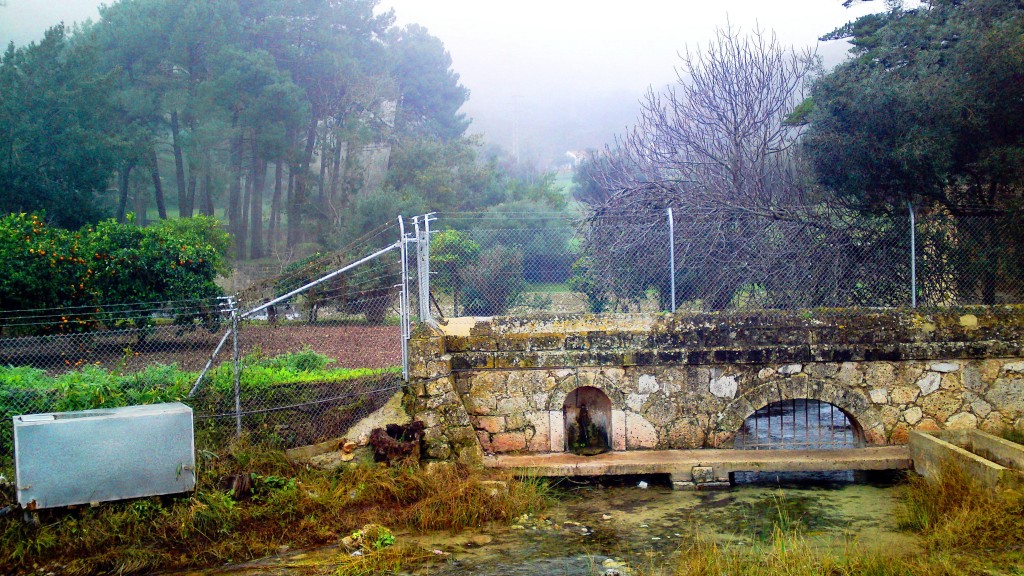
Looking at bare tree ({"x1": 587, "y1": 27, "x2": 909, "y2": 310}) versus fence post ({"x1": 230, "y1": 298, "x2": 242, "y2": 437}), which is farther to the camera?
bare tree ({"x1": 587, "y1": 27, "x2": 909, "y2": 310})

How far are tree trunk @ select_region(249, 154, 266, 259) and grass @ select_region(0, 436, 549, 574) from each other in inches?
Result: 979

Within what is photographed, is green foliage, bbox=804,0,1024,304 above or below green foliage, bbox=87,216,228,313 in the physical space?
above

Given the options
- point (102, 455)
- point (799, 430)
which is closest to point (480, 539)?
point (102, 455)

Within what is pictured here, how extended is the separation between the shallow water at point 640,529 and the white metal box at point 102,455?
3.90 feet

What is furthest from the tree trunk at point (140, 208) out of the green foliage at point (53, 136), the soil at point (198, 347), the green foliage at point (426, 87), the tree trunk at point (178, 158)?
the soil at point (198, 347)

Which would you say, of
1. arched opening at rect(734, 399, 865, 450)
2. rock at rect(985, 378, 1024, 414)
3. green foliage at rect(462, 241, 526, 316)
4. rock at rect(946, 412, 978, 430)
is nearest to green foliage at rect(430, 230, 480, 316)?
green foliage at rect(462, 241, 526, 316)

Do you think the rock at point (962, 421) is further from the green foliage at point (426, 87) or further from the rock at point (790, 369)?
the green foliage at point (426, 87)

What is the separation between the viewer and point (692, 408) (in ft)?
30.3

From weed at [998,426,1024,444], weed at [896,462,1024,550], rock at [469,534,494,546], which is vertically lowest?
rock at [469,534,494,546]

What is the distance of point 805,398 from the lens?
916cm

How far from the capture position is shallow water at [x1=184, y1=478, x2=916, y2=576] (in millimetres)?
6668

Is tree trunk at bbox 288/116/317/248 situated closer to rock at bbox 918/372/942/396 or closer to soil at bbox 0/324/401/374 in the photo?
soil at bbox 0/324/401/374

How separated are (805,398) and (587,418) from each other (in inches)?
104

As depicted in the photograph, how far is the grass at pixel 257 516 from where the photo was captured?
6727 mm
